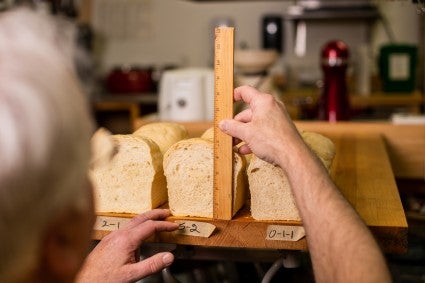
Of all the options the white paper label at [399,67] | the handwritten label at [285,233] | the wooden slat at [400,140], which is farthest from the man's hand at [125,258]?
the white paper label at [399,67]

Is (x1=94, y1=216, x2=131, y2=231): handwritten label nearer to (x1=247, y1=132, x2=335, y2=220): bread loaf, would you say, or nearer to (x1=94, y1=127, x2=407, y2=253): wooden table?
(x1=94, y1=127, x2=407, y2=253): wooden table

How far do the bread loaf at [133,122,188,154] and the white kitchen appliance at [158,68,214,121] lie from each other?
1.36m

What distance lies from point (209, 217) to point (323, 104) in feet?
5.46

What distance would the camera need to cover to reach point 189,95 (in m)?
3.35

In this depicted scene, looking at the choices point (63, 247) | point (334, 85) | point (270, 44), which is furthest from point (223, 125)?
point (270, 44)

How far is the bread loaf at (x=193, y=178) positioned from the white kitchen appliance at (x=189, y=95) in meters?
1.74

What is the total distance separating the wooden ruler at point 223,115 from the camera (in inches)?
58.2

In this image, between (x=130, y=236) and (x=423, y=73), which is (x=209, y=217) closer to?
(x=130, y=236)

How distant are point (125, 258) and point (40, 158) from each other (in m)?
0.76

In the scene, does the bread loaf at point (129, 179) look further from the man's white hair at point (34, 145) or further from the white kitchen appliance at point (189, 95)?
the white kitchen appliance at point (189, 95)

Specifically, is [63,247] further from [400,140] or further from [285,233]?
[400,140]

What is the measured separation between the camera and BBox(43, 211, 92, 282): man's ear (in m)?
0.81

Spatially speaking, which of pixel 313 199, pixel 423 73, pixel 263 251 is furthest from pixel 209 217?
pixel 423 73

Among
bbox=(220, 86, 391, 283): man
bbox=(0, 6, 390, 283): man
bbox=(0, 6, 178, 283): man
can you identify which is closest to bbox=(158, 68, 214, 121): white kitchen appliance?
bbox=(220, 86, 391, 283): man
